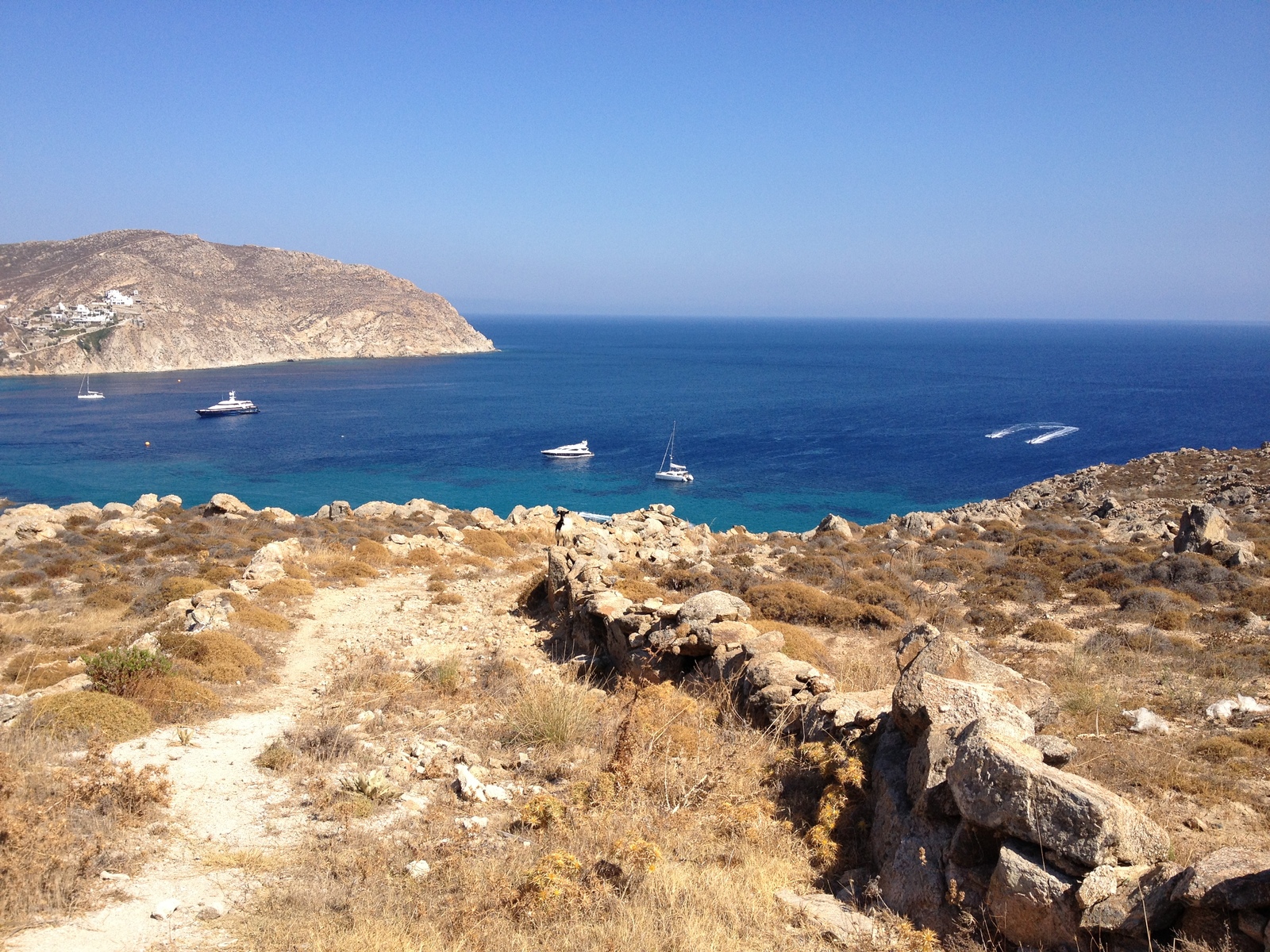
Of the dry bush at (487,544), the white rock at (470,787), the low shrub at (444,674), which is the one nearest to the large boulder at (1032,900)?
the white rock at (470,787)

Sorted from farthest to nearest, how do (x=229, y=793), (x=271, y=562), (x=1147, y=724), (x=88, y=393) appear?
(x=88, y=393) < (x=271, y=562) < (x=1147, y=724) < (x=229, y=793)

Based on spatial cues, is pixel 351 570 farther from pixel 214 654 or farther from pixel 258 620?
pixel 214 654

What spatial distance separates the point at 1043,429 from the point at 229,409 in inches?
3541

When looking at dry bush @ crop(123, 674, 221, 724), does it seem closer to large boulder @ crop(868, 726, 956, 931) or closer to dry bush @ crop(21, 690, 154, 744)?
dry bush @ crop(21, 690, 154, 744)

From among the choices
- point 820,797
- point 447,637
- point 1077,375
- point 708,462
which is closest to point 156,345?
point 708,462

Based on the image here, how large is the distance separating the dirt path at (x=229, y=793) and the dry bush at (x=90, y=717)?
21cm

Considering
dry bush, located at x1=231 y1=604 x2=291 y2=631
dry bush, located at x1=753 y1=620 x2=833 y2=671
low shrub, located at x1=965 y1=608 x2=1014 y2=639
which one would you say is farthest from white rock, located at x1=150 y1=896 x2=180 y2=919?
low shrub, located at x1=965 y1=608 x2=1014 y2=639

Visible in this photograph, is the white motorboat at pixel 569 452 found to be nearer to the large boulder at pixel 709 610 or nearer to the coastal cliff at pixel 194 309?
the large boulder at pixel 709 610

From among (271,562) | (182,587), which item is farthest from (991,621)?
(182,587)

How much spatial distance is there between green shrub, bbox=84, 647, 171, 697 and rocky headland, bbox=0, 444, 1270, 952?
0.14 feet

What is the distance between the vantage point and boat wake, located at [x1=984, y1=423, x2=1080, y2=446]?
244ft

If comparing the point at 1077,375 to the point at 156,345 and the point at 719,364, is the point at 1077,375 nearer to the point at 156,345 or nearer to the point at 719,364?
the point at 719,364

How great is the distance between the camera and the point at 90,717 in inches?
314

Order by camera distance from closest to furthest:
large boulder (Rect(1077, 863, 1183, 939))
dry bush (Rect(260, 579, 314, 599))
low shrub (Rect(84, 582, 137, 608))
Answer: large boulder (Rect(1077, 863, 1183, 939)) → dry bush (Rect(260, 579, 314, 599)) → low shrub (Rect(84, 582, 137, 608))
